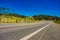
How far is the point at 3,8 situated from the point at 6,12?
4.33 m

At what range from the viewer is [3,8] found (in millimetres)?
75875

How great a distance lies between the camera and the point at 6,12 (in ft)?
262
